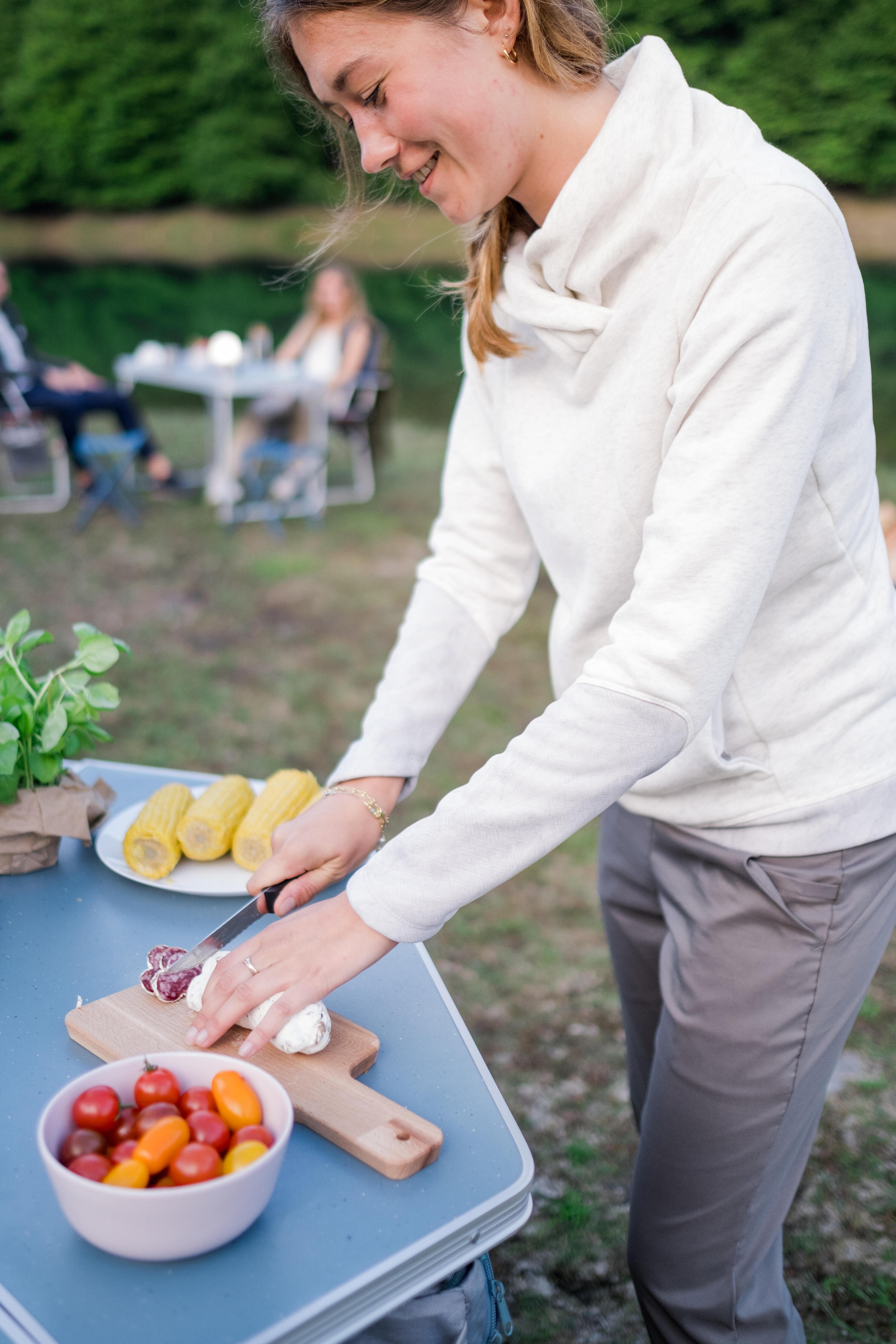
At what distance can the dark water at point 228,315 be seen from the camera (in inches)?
527

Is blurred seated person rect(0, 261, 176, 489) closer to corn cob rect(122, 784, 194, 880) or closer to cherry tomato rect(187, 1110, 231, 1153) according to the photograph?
corn cob rect(122, 784, 194, 880)

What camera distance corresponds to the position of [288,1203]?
916 mm

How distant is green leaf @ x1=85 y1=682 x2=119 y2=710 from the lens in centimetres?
145

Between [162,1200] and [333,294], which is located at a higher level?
[162,1200]

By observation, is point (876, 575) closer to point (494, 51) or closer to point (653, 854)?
point (653, 854)

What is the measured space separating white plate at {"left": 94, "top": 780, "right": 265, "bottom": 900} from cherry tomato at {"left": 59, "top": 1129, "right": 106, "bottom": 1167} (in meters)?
0.51

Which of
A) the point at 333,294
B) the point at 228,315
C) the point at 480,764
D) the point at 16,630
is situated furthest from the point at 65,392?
the point at 228,315

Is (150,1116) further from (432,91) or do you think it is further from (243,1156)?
(432,91)

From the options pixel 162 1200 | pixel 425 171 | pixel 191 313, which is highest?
pixel 425 171

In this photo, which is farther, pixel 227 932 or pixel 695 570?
pixel 227 932

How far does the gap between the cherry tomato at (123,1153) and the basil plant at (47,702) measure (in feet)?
2.12

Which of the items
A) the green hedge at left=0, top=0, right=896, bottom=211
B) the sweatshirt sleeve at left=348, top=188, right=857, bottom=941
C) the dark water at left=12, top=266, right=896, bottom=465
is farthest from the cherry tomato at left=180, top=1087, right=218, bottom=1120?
the green hedge at left=0, top=0, right=896, bottom=211

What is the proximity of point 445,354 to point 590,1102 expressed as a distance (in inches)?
584

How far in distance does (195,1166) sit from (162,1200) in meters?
0.05
